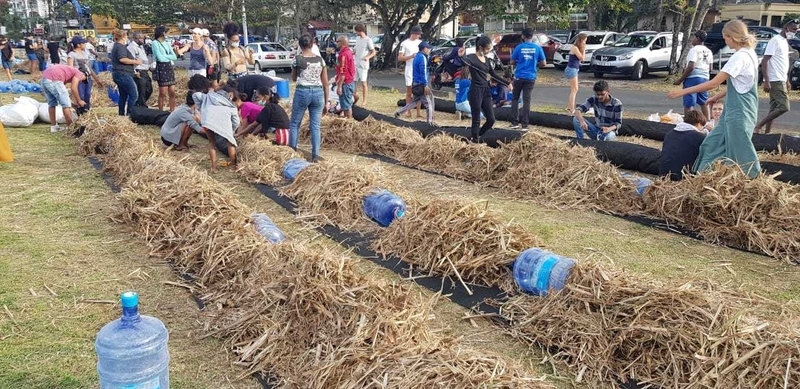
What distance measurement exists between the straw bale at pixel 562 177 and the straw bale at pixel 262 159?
2.56 metres

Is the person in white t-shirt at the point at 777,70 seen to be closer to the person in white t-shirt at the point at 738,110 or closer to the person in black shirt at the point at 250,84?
the person in white t-shirt at the point at 738,110

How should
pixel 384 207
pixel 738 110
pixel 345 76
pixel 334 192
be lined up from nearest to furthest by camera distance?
pixel 384 207 < pixel 738 110 < pixel 334 192 < pixel 345 76

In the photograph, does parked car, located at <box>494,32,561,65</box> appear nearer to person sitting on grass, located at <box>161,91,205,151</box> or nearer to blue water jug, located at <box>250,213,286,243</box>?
person sitting on grass, located at <box>161,91,205,151</box>

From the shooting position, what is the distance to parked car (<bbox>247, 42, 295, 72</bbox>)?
27297mm

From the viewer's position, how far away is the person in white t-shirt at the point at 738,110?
583cm

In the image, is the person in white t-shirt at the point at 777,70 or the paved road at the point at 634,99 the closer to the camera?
the person in white t-shirt at the point at 777,70

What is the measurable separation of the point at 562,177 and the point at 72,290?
4705mm

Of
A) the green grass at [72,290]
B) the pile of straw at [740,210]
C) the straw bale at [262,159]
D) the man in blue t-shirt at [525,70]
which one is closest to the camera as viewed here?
the green grass at [72,290]

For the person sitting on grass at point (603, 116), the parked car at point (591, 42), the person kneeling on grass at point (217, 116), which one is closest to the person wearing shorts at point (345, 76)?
the person kneeling on grass at point (217, 116)

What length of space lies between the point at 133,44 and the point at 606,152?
27.8 feet

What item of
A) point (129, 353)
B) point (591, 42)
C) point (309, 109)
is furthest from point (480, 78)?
point (591, 42)

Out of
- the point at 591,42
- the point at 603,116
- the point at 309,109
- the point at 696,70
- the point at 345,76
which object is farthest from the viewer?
the point at 591,42

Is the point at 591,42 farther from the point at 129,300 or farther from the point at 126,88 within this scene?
the point at 129,300

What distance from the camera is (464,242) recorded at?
462cm
